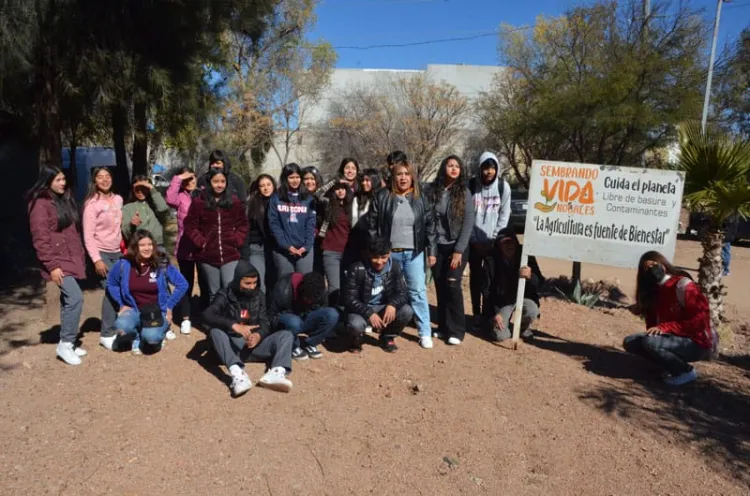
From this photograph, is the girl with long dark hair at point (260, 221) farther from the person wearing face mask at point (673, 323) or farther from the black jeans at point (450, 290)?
the person wearing face mask at point (673, 323)

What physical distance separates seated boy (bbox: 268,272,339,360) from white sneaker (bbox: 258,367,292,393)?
516mm

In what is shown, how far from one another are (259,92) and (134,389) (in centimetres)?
2570

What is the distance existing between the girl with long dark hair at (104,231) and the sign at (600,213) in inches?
148

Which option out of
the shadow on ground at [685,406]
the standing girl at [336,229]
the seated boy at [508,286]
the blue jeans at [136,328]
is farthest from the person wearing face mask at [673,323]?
the blue jeans at [136,328]

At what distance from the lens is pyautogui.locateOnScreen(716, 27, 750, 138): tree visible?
1766 centimetres

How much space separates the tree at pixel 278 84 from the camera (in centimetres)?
2745

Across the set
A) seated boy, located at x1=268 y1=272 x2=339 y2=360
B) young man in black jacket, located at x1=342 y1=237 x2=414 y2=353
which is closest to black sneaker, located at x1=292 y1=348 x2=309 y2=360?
seated boy, located at x1=268 y1=272 x2=339 y2=360

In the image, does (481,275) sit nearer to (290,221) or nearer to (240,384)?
(290,221)

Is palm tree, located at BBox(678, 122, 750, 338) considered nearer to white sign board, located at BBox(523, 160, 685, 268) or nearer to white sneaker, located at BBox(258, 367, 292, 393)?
white sign board, located at BBox(523, 160, 685, 268)

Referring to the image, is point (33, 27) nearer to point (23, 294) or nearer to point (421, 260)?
point (23, 294)

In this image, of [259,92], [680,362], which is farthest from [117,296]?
[259,92]

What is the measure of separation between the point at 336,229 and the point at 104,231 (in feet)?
7.06

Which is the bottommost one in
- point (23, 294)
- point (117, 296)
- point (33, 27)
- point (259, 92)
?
point (23, 294)

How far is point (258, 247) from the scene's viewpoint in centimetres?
597
